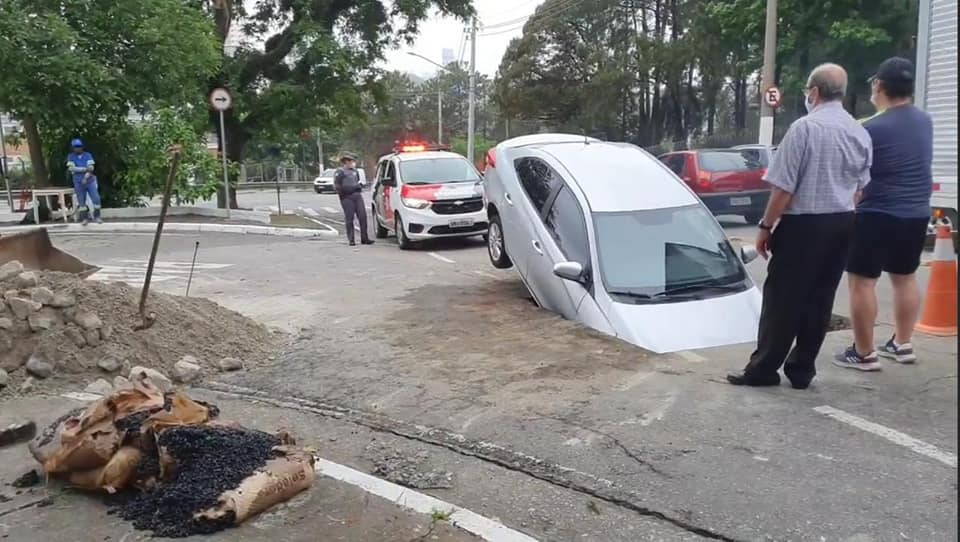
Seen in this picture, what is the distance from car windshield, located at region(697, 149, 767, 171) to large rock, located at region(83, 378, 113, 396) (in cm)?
1386

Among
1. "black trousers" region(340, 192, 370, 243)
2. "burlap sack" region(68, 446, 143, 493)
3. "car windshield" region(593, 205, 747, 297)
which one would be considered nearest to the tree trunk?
"black trousers" region(340, 192, 370, 243)

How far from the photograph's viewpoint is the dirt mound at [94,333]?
591 cm

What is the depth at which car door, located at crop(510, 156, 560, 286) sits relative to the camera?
8.27 m

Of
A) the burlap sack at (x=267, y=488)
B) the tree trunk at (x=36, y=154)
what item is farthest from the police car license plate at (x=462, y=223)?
the tree trunk at (x=36, y=154)

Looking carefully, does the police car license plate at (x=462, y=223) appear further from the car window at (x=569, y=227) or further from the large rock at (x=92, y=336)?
the large rock at (x=92, y=336)

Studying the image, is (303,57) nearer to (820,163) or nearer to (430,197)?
(430,197)

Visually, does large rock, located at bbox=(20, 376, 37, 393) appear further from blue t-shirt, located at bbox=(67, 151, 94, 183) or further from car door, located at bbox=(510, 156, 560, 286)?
blue t-shirt, located at bbox=(67, 151, 94, 183)

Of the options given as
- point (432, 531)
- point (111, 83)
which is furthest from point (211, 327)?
point (111, 83)

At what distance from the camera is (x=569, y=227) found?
7.67m

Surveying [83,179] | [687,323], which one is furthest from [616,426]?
[83,179]

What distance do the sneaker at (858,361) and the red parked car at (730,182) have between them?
1146 cm

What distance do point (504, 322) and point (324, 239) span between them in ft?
30.5

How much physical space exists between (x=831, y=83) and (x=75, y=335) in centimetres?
557

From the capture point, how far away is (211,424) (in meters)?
4.28
